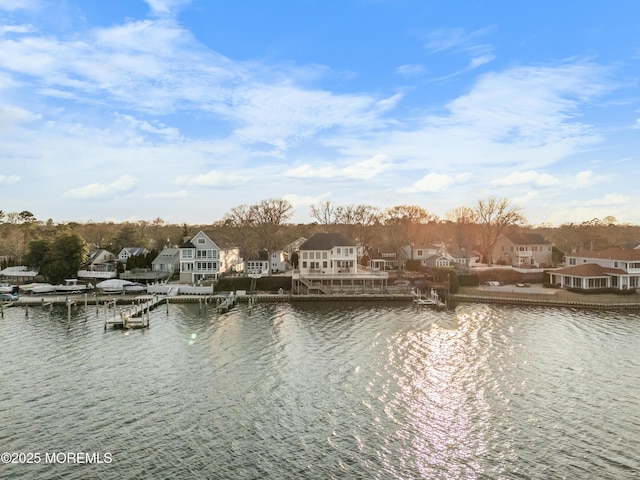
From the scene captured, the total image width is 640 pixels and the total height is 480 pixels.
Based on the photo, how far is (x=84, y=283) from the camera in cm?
7325

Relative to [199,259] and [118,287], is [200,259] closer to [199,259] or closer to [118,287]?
[199,259]

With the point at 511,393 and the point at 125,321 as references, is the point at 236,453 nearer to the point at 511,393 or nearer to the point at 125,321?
the point at 511,393

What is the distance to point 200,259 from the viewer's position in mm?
73375

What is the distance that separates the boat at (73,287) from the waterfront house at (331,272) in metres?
32.4

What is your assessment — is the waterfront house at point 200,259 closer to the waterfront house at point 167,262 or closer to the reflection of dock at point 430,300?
the waterfront house at point 167,262

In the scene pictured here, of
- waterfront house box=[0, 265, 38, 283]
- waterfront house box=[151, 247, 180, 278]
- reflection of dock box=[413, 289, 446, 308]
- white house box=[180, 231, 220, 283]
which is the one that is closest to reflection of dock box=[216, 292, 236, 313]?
white house box=[180, 231, 220, 283]

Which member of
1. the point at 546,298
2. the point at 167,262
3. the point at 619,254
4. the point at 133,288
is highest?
the point at 619,254

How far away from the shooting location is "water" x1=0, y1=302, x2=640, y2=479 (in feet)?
67.4

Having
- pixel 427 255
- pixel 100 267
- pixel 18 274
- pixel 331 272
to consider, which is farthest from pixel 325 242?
pixel 18 274

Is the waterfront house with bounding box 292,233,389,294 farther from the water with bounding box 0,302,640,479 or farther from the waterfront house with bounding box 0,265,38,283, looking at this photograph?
the waterfront house with bounding box 0,265,38,283

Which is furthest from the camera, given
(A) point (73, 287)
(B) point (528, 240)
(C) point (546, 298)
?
(B) point (528, 240)

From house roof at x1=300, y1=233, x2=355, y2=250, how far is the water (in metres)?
28.1

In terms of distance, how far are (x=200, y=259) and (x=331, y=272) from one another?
70.3 ft

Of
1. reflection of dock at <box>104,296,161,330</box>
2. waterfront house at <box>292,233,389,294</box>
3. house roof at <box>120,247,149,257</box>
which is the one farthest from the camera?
house roof at <box>120,247,149,257</box>
